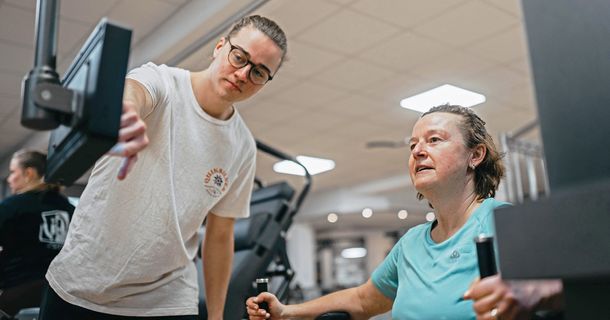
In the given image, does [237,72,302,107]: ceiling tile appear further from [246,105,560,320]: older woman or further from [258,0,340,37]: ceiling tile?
[246,105,560,320]: older woman

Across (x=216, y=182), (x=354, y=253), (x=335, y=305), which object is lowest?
(x=335, y=305)

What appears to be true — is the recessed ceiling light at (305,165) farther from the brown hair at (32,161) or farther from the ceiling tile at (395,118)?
the brown hair at (32,161)

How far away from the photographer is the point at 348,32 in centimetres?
438

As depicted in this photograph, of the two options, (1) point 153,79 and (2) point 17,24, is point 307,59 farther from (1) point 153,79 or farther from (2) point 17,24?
(1) point 153,79

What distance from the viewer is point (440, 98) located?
5.95 m

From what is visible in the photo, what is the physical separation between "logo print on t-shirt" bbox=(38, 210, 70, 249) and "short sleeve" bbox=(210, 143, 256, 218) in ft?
4.86


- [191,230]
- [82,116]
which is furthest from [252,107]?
[82,116]

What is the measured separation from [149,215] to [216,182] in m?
0.24

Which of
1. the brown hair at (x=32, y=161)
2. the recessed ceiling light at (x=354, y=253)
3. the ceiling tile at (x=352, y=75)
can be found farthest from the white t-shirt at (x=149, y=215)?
the recessed ceiling light at (x=354, y=253)

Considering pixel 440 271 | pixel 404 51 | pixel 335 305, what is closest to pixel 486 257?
pixel 440 271

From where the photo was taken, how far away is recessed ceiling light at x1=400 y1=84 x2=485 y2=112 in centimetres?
577

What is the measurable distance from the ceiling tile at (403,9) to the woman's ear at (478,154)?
263 cm

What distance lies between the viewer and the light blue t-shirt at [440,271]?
1274mm

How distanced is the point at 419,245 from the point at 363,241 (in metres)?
16.1
